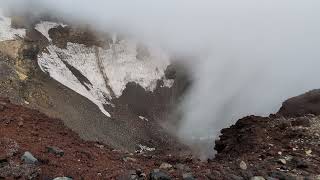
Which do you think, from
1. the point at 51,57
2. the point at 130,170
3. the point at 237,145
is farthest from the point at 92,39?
the point at 130,170

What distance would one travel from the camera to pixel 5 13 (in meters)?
78.6

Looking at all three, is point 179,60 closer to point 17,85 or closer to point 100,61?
point 100,61

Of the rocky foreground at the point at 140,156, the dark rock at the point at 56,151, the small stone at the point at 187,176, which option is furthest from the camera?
the dark rock at the point at 56,151

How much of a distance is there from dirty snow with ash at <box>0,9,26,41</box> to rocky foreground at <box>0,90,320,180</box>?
4558cm

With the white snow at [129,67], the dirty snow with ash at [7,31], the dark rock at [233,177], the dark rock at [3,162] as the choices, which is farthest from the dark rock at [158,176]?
the white snow at [129,67]

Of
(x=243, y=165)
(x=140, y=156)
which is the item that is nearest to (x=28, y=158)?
(x=140, y=156)

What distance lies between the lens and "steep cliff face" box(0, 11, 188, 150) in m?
61.9

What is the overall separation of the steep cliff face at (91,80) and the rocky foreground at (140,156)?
27683 millimetres

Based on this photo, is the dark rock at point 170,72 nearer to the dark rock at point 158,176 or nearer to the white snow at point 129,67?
the white snow at point 129,67

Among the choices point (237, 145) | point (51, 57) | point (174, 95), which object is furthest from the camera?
point (174, 95)

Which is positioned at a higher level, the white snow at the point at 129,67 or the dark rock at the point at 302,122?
the white snow at the point at 129,67

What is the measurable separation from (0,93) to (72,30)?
33533 millimetres

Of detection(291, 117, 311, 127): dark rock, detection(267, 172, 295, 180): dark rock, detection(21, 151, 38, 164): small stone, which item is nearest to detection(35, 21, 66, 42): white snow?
detection(291, 117, 311, 127): dark rock

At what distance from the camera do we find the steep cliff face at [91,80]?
203 ft
